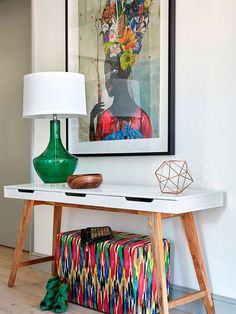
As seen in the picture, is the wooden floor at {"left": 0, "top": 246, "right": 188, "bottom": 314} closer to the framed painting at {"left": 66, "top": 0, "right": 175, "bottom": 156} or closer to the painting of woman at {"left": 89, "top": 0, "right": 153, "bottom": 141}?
the framed painting at {"left": 66, "top": 0, "right": 175, "bottom": 156}

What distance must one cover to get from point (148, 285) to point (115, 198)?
461mm

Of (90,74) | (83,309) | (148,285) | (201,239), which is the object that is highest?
(90,74)

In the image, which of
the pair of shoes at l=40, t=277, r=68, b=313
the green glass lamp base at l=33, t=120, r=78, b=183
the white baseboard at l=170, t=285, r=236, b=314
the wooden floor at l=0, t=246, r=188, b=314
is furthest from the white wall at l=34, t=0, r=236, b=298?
the pair of shoes at l=40, t=277, r=68, b=313

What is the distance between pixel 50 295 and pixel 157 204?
2.89ft

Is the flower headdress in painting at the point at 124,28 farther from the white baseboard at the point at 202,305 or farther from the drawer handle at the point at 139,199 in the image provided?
the white baseboard at the point at 202,305

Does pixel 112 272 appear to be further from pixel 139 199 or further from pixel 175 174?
pixel 175 174

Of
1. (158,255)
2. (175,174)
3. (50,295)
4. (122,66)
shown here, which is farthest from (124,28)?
(50,295)

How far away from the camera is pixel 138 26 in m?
2.38

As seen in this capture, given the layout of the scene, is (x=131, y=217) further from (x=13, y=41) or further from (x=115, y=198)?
(x=13, y=41)

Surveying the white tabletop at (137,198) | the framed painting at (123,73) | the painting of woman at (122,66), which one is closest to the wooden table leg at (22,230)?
the white tabletop at (137,198)

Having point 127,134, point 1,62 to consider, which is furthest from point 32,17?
point 127,134

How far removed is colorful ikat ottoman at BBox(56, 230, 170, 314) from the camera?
1.99 meters

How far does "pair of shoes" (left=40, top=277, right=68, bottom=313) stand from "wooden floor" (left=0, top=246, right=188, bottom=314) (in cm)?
4

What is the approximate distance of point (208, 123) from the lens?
2092 mm
